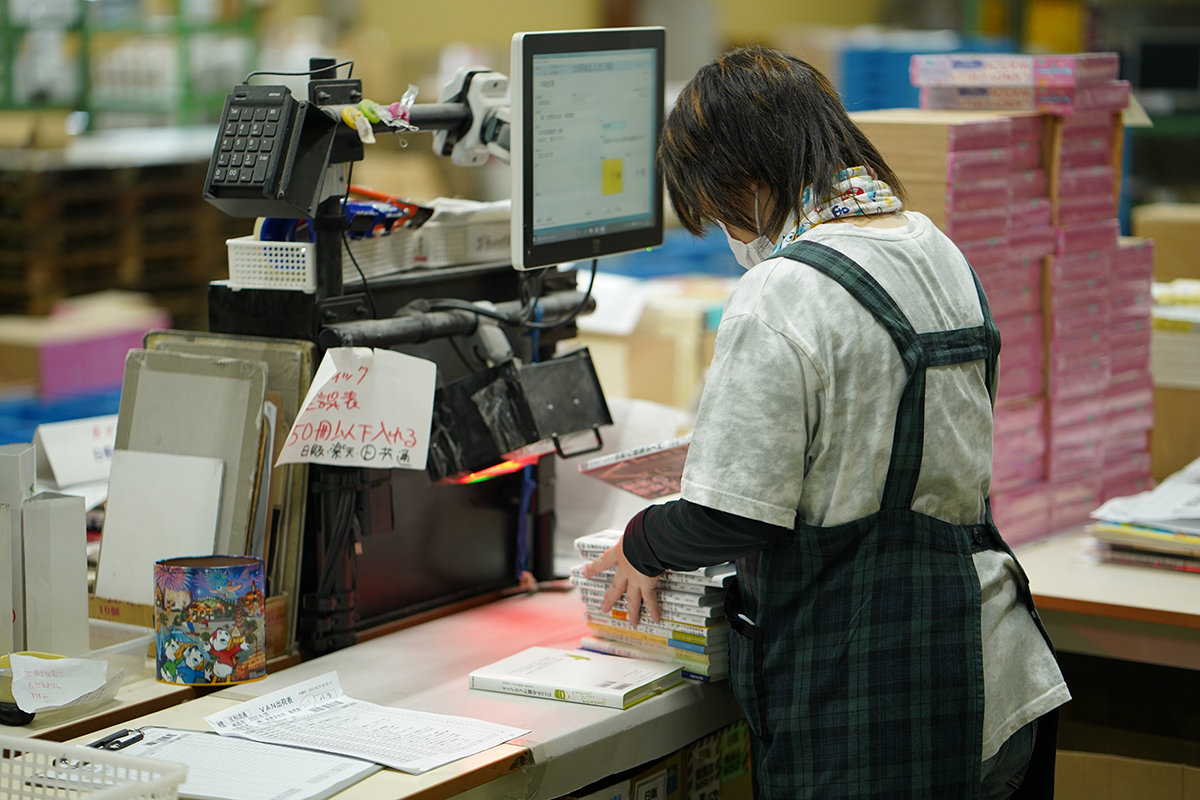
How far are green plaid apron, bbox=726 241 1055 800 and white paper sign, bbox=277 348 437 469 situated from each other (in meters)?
0.56

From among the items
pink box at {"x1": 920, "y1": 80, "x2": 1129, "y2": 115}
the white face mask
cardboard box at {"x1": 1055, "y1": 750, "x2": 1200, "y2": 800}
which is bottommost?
cardboard box at {"x1": 1055, "y1": 750, "x2": 1200, "y2": 800}

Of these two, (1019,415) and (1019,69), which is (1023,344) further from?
(1019,69)

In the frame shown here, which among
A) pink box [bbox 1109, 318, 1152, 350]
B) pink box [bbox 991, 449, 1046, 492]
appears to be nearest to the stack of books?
pink box [bbox 991, 449, 1046, 492]

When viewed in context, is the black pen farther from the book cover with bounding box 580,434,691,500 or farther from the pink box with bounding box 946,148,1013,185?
the pink box with bounding box 946,148,1013,185

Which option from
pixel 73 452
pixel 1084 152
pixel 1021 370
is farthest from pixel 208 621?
pixel 1084 152

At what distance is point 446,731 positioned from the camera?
161 centimetres

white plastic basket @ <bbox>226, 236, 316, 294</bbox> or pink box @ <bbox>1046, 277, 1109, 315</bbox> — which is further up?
white plastic basket @ <bbox>226, 236, 316, 294</bbox>

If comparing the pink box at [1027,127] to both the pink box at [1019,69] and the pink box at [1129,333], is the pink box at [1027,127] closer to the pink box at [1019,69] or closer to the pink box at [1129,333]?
the pink box at [1019,69]

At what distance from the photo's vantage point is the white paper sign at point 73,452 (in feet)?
7.91

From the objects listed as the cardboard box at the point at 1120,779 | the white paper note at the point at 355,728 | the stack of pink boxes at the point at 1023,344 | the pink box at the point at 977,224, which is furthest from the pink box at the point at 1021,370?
the white paper note at the point at 355,728

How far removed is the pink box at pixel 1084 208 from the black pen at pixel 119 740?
1846 mm

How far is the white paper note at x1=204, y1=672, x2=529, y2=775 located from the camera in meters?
1.53

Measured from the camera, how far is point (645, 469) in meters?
2.01

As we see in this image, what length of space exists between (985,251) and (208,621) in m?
1.44
